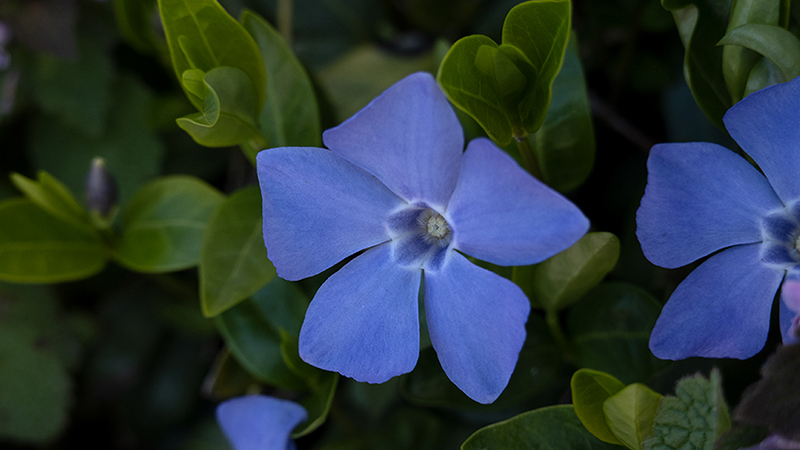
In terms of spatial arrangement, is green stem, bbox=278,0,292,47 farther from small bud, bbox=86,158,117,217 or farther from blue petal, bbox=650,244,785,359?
blue petal, bbox=650,244,785,359

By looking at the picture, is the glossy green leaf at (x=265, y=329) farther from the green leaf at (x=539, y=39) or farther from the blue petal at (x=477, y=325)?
the green leaf at (x=539, y=39)

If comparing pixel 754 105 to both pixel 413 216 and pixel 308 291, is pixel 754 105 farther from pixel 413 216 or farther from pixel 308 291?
pixel 308 291

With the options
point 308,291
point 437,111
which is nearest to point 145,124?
point 308,291

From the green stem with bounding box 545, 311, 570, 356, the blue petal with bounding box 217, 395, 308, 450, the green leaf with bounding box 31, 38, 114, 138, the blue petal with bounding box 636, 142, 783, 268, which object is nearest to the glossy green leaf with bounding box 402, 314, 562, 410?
the green stem with bounding box 545, 311, 570, 356

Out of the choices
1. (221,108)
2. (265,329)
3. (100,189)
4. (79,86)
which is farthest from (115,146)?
(221,108)

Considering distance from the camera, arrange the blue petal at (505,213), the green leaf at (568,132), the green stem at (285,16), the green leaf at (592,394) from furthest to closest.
→ the green stem at (285,16) → the green leaf at (568,132) → the green leaf at (592,394) → the blue petal at (505,213)

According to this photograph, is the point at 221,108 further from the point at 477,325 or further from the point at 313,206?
the point at 477,325

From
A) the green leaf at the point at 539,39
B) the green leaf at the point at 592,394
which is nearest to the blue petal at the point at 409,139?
the green leaf at the point at 539,39
